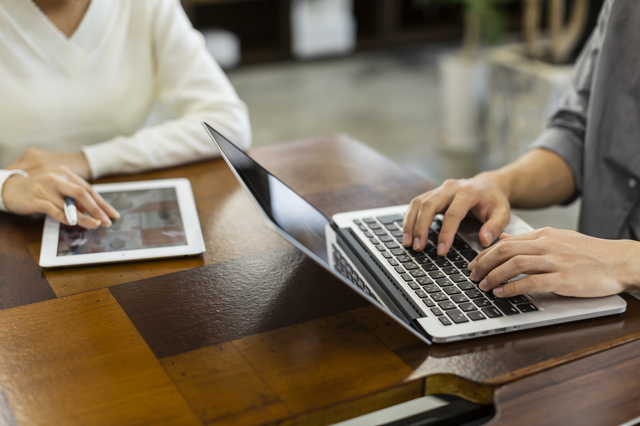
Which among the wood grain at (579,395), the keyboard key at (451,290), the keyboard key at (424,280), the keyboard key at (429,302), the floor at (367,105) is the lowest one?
the floor at (367,105)

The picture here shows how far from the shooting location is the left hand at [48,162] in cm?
98

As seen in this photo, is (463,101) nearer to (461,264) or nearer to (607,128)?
(607,128)

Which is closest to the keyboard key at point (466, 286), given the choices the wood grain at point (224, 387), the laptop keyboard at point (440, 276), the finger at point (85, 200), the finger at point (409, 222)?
the laptop keyboard at point (440, 276)

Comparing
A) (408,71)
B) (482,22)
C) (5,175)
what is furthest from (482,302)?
(408,71)

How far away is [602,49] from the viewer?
97cm

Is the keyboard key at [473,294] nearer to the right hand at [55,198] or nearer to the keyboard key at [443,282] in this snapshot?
the keyboard key at [443,282]

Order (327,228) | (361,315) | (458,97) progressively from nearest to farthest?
(361,315) → (327,228) → (458,97)

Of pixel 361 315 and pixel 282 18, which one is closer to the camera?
pixel 361 315

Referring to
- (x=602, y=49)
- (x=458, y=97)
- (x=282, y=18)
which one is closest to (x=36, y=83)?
(x=602, y=49)

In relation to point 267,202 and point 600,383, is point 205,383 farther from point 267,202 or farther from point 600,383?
point 600,383

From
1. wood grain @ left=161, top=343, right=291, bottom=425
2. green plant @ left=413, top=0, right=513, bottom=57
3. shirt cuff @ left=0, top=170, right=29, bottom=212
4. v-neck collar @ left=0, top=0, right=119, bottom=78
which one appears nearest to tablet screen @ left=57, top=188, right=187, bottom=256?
shirt cuff @ left=0, top=170, right=29, bottom=212

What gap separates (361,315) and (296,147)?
59 centimetres

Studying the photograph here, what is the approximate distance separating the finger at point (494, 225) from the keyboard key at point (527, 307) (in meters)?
0.13

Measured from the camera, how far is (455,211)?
78 centimetres
